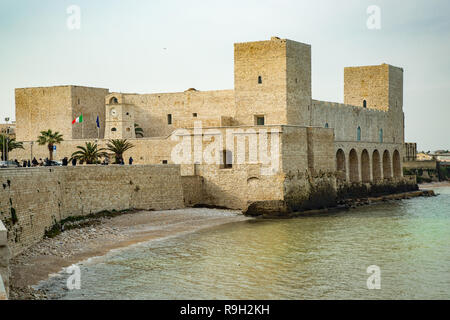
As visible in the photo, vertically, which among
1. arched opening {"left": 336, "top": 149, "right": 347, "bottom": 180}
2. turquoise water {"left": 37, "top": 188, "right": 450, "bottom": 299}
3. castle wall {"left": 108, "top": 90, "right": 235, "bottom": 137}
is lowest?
turquoise water {"left": 37, "top": 188, "right": 450, "bottom": 299}

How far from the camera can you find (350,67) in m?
44.3

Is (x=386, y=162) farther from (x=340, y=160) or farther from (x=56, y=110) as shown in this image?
(x=56, y=110)

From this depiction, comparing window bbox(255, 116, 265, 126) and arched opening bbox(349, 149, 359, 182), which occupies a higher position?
window bbox(255, 116, 265, 126)

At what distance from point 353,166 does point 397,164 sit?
851cm

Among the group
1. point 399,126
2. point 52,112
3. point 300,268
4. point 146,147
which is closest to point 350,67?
point 399,126

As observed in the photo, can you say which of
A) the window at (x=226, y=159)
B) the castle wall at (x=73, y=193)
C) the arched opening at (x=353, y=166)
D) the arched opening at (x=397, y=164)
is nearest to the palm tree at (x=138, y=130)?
the window at (x=226, y=159)

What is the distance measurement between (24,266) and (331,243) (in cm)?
1022

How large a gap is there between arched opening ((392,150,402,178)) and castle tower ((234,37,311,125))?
13767 mm

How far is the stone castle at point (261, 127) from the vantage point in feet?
92.6

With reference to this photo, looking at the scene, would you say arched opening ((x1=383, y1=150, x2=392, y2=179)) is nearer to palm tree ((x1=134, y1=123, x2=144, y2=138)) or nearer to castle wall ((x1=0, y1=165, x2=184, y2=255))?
palm tree ((x1=134, y1=123, x2=144, y2=138))

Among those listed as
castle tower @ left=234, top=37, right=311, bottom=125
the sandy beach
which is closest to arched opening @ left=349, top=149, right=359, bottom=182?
castle tower @ left=234, top=37, right=311, bottom=125

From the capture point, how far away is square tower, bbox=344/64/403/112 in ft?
143

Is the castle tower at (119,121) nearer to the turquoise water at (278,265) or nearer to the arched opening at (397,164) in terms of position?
the turquoise water at (278,265)

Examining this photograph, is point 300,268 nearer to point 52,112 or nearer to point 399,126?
point 52,112
